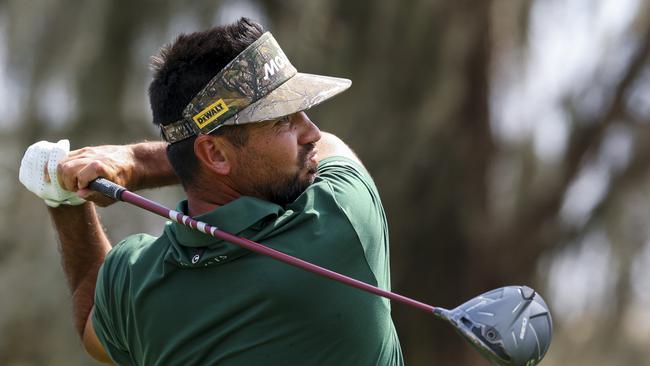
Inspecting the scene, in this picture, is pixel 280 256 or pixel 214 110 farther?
pixel 214 110

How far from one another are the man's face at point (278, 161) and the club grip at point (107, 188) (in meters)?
0.31

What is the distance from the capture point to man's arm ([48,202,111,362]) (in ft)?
12.1

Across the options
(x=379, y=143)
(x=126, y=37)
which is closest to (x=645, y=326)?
(x=379, y=143)

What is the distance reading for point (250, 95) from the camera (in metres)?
3.29

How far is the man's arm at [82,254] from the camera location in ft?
12.1

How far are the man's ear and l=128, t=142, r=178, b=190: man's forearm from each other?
1.64ft

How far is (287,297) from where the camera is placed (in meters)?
3.17

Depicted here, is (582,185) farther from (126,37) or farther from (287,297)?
(287,297)

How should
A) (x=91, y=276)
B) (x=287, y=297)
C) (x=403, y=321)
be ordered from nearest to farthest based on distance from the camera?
1. (x=287, y=297)
2. (x=91, y=276)
3. (x=403, y=321)

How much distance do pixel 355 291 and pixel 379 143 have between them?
18.4 feet

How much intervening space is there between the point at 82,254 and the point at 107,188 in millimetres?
350

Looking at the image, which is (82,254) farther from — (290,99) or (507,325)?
(507,325)

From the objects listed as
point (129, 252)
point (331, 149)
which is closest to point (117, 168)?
point (129, 252)

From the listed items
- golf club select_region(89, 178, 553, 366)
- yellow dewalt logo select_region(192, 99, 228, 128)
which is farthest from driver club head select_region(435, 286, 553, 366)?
yellow dewalt logo select_region(192, 99, 228, 128)
